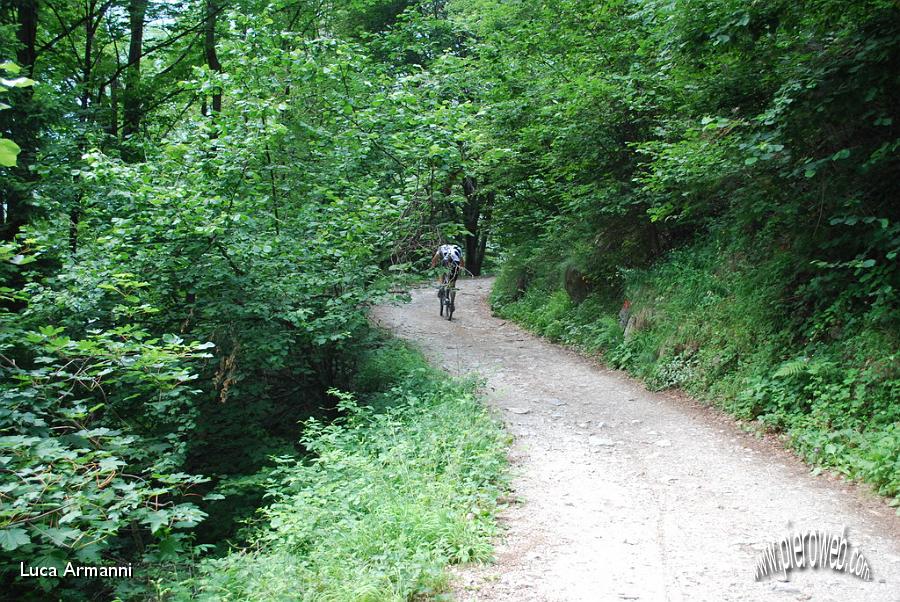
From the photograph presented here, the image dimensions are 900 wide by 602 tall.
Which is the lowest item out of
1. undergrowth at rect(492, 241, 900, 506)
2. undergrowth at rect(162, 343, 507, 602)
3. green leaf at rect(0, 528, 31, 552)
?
undergrowth at rect(162, 343, 507, 602)

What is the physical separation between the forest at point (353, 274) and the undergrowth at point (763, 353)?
4 centimetres

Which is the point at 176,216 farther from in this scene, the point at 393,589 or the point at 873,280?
the point at 873,280

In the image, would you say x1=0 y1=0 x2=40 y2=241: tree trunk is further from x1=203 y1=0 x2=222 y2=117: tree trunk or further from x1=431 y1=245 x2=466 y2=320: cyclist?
x1=431 y1=245 x2=466 y2=320: cyclist

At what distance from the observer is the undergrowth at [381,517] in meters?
4.25

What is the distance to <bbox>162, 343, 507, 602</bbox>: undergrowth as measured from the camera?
4.25 metres

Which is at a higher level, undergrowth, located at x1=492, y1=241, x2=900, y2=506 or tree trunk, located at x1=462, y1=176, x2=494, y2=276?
tree trunk, located at x1=462, y1=176, x2=494, y2=276

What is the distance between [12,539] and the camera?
3.52m

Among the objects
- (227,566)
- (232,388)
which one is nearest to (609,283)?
(232,388)

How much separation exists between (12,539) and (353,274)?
595 cm

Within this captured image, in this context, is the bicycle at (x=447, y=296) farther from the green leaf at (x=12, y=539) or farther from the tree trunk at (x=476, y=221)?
the green leaf at (x=12, y=539)

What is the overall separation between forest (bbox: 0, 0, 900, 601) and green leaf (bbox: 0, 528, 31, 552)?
0.5 inches

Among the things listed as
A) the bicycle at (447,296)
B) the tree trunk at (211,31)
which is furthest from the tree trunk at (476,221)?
the tree trunk at (211,31)

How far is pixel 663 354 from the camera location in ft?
32.2

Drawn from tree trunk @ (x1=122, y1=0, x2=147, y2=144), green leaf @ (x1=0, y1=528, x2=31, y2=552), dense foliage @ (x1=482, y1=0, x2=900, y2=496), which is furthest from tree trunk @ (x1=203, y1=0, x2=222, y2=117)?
green leaf @ (x1=0, y1=528, x2=31, y2=552)
